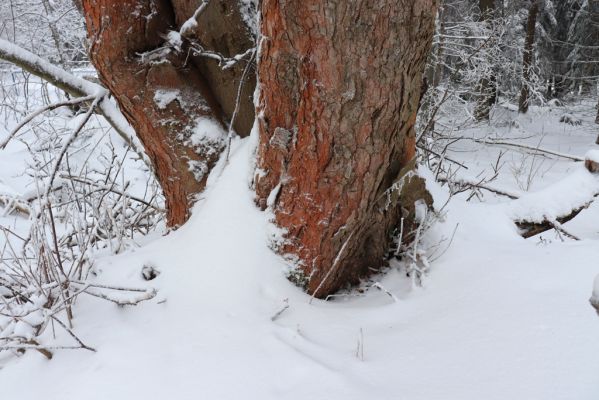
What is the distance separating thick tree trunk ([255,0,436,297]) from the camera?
1.34 meters

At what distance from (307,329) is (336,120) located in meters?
0.80

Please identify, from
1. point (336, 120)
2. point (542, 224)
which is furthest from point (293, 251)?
point (542, 224)

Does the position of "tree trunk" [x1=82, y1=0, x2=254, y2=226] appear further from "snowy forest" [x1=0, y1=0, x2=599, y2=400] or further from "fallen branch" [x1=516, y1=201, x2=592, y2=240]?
"fallen branch" [x1=516, y1=201, x2=592, y2=240]

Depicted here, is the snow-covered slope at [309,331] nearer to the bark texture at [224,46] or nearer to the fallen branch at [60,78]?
the bark texture at [224,46]

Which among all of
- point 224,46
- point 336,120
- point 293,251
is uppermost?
point 224,46

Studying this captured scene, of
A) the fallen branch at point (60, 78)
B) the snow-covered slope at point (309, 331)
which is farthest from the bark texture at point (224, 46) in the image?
the fallen branch at point (60, 78)

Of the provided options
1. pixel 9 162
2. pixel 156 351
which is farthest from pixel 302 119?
pixel 9 162

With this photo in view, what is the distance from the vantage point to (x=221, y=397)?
1.12m

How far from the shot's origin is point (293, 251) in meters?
1.78

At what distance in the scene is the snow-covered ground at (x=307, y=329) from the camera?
1.12m

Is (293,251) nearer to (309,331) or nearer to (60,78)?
(309,331)

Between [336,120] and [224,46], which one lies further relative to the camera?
[224,46]

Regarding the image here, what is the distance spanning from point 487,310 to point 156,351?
3.70ft

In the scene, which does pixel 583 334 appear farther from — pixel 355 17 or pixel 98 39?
pixel 98 39
